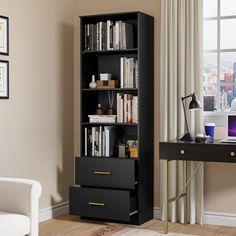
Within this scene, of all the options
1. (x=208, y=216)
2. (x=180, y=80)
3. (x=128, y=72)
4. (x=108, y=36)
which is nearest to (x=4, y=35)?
(x=108, y=36)

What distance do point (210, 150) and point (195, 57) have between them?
0.95m

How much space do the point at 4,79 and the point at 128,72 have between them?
1.15 m

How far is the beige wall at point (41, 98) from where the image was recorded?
187 inches

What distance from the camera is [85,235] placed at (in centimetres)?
462

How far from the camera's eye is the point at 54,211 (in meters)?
5.32

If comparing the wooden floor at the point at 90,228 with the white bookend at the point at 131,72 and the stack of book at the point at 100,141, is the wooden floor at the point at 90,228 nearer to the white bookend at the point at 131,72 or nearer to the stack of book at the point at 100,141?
the stack of book at the point at 100,141

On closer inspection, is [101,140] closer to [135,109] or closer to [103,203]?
[135,109]

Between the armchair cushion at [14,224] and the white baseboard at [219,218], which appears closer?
the armchair cushion at [14,224]

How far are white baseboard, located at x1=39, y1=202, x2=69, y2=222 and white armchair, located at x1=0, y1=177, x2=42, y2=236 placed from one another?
131 centimetres

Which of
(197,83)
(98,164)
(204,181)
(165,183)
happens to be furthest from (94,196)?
(197,83)

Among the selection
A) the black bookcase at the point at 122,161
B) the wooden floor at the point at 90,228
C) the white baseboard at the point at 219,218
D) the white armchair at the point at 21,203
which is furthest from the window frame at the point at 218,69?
the white armchair at the point at 21,203

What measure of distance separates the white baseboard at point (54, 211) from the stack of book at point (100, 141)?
2.01 feet

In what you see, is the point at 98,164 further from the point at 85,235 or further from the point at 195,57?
the point at 195,57

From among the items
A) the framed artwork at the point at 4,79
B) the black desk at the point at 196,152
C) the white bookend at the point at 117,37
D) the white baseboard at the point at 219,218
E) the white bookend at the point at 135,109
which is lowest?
the white baseboard at the point at 219,218
